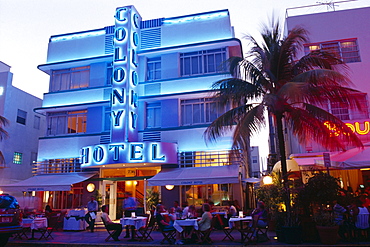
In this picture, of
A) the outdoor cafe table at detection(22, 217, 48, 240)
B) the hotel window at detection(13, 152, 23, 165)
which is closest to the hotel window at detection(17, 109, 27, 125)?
the hotel window at detection(13, 152, 23, 165)

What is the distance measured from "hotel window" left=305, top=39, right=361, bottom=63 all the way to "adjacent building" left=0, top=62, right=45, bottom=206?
21.7 m

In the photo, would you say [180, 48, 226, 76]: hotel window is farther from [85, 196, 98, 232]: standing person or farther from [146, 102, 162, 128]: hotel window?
[85, 196, 98, 232]: standing person

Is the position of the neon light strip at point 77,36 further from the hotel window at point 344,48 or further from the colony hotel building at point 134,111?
the hotel window at point 344,48

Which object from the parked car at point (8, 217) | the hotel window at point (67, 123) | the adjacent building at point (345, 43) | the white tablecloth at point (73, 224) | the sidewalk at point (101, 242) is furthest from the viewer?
the hotel window at point (67, 123)

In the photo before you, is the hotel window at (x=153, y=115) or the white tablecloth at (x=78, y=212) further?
the hotel window at (x=153, y=115)

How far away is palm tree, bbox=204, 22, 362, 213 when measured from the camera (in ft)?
43.3

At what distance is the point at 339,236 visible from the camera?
1248cm

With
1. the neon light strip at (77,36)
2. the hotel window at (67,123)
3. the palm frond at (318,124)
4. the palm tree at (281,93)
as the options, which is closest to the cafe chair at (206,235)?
the palm tree at (281,93)

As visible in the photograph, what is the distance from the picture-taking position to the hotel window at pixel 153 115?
20922 mm

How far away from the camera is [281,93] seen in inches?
495

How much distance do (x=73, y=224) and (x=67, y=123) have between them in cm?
722

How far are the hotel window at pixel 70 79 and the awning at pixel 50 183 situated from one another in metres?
5.74

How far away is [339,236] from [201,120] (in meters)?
9.84

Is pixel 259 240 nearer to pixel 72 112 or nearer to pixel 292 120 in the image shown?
pixel 292 120
